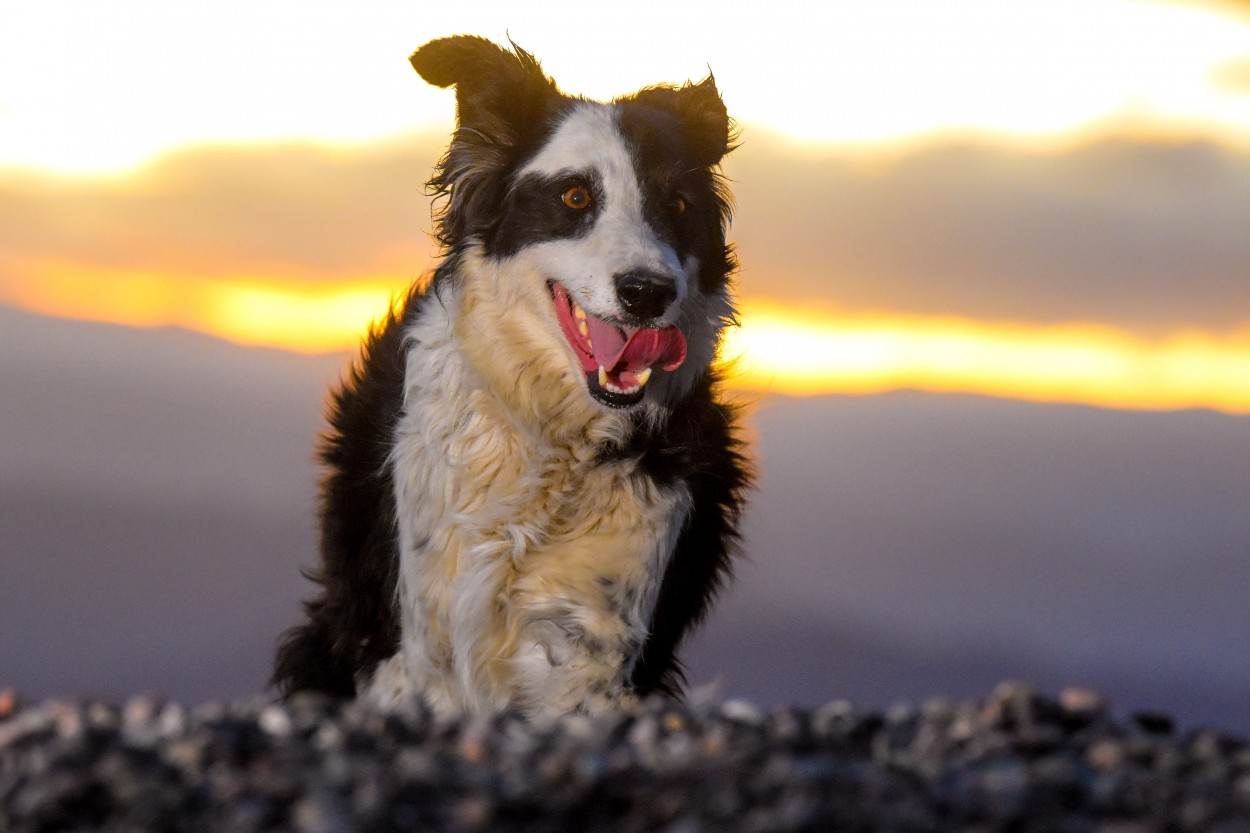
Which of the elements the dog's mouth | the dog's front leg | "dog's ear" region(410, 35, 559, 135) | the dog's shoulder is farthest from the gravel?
"dog's ear" region(410, 35, 559, 135)

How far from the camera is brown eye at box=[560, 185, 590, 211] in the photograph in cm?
572

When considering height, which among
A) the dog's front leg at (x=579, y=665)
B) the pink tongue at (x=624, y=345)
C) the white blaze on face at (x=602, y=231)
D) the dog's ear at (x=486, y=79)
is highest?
the dog's ear at (x=486, y=79)

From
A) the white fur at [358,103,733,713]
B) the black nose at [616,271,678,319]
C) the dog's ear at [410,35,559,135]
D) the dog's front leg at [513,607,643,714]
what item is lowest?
the dog's front leg at [513,607,643,714]

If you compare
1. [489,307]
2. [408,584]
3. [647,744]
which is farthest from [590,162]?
[647,744]

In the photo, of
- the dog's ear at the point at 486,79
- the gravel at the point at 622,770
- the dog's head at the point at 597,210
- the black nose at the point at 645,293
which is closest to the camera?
the gravel at the point at 622,770

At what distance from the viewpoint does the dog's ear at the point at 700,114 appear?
6281mm

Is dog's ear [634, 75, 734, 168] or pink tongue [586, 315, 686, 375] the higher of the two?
dog's ear [634, 75, 734, 168]

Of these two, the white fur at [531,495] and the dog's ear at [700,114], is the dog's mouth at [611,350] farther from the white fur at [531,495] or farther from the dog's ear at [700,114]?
the dog's ear at [700,114]

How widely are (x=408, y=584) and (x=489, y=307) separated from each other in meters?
1.17

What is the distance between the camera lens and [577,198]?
18.8ft

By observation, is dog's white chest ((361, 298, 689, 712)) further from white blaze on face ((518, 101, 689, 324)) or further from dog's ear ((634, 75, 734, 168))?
dog's ear ((634, 75, 734, 168))

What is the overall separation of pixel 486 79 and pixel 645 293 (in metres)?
1.33

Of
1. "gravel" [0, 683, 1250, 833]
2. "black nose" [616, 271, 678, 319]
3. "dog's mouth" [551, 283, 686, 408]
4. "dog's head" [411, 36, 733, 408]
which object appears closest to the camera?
"gravel" [0, 683, 1250, 833]

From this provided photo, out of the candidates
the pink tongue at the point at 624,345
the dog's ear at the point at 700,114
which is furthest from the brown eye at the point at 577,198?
the dog's ear at the point at 700,114
